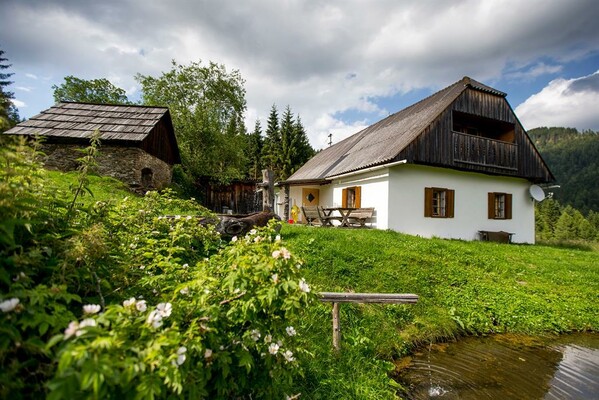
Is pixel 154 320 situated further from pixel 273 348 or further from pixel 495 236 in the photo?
pixel 495 236

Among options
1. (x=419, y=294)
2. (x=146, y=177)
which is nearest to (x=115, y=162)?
(x=146, y=177)

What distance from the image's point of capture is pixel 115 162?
11.8 metres

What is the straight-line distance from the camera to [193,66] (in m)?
23.1

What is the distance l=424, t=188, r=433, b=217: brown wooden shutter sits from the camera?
11320mm

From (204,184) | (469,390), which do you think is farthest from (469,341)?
(204,184)

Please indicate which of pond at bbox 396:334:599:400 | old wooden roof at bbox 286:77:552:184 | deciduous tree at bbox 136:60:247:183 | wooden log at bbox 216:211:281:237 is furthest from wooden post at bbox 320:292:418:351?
deciduous tree at bbox 136:60:247:183

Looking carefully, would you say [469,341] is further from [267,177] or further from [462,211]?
[462,211]

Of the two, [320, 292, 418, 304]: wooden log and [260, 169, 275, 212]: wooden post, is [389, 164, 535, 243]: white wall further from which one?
[320, 292, 418, 304]: wooden log

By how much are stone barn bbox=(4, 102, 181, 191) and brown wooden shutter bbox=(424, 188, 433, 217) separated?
12111 millimetres

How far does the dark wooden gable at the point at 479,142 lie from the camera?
1134cm

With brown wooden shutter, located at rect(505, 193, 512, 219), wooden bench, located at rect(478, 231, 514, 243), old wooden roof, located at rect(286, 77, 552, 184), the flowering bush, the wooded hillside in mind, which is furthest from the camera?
the wooded hillside

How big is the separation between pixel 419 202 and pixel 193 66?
21.4m

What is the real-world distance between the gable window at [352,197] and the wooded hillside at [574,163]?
8078 centimetres

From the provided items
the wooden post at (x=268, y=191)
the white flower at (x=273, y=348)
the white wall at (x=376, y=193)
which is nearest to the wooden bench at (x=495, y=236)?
the white wall at (x=376, y=193)
